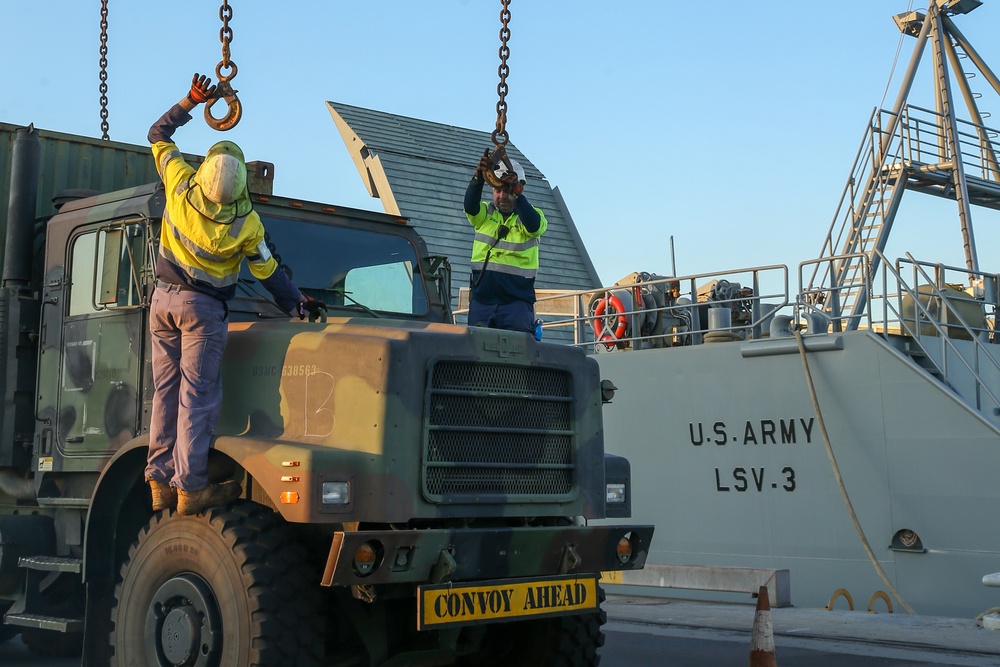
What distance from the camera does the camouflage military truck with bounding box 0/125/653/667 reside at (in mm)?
5125

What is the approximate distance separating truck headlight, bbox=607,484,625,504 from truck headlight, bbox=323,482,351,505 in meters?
1.67

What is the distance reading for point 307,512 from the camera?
4.96 m

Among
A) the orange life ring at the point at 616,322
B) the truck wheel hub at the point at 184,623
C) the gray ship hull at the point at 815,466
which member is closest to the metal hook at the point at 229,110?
the truck wheel hub at the point at 184,623

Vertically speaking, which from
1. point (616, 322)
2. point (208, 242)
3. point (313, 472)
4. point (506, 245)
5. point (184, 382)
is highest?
point (616, 322)

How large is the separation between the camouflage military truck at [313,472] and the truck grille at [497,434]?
0.04 ft

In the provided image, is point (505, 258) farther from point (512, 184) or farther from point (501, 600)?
point (501, 600)

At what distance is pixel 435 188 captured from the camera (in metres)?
24.5

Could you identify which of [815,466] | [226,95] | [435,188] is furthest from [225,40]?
[435,188]

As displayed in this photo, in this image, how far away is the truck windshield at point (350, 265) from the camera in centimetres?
654

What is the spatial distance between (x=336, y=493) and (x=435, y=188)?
64.9ft

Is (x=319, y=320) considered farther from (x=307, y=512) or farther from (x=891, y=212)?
→ (x=891, y=212)

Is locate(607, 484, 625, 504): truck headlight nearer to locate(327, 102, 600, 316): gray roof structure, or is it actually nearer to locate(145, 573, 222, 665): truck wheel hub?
locate(145, 573, 222, 665): truck wheel hub

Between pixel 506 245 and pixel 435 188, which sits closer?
pixel 506 245

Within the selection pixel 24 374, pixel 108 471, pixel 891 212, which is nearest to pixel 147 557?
pixel 108 471
